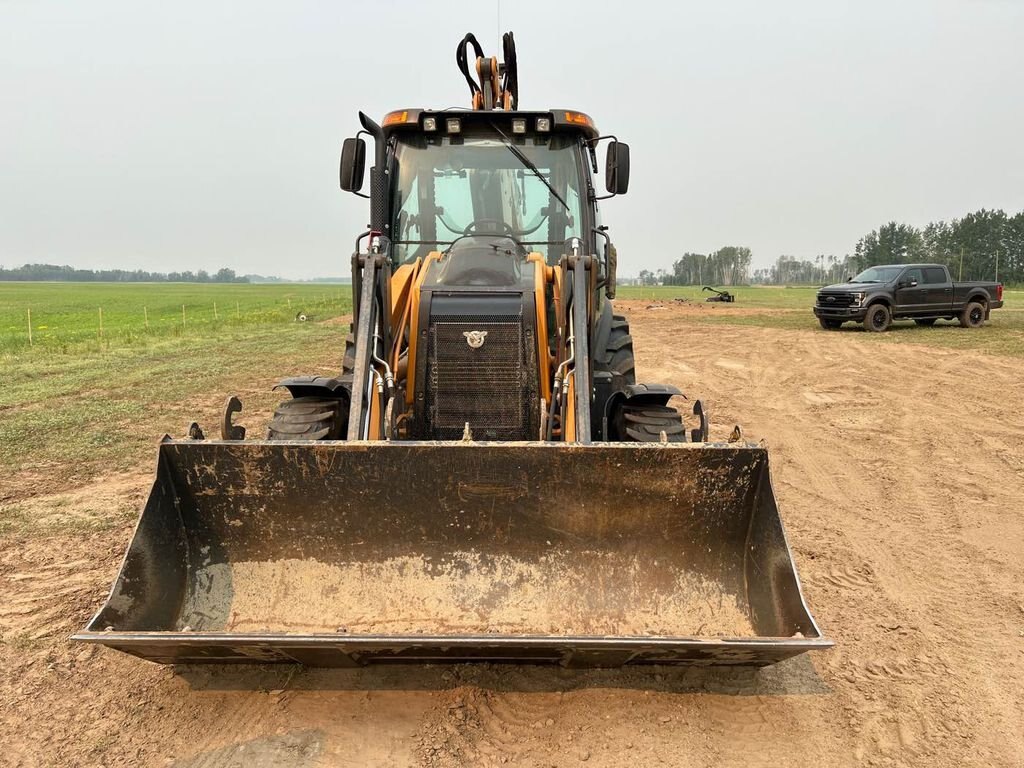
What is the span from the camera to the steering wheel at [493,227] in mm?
5008

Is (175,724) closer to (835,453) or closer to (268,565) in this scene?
(268,565)

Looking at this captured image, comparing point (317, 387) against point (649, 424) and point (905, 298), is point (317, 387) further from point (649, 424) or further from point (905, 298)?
point (905, 298)

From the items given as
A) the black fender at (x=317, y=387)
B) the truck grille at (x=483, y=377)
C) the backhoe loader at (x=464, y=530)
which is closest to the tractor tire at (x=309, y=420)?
the black fender at (x=317, y=387)

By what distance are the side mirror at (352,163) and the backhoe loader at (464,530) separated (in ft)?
2.44

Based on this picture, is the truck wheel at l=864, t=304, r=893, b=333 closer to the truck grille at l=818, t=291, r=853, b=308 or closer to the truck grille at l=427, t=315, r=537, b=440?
the truck grille at l=818, t=291, r=853, b=308

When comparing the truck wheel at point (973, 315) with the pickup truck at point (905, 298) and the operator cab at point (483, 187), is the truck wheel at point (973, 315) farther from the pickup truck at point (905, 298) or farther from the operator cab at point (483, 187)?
the operator cab at point (483, 187)

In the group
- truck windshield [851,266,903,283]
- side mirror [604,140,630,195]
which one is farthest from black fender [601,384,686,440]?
truck windshield [851,266,903,283]

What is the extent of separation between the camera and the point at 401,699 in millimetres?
3037

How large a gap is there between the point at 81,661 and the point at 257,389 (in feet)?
26.4

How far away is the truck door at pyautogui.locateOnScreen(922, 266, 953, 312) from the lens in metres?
19.9

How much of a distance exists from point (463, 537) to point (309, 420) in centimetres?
156

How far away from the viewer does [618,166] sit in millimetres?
4738

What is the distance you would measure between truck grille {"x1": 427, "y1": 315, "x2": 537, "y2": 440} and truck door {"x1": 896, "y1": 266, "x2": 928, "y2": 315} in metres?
19.0

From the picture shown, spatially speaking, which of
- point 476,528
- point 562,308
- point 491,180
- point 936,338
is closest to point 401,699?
point 476,528
